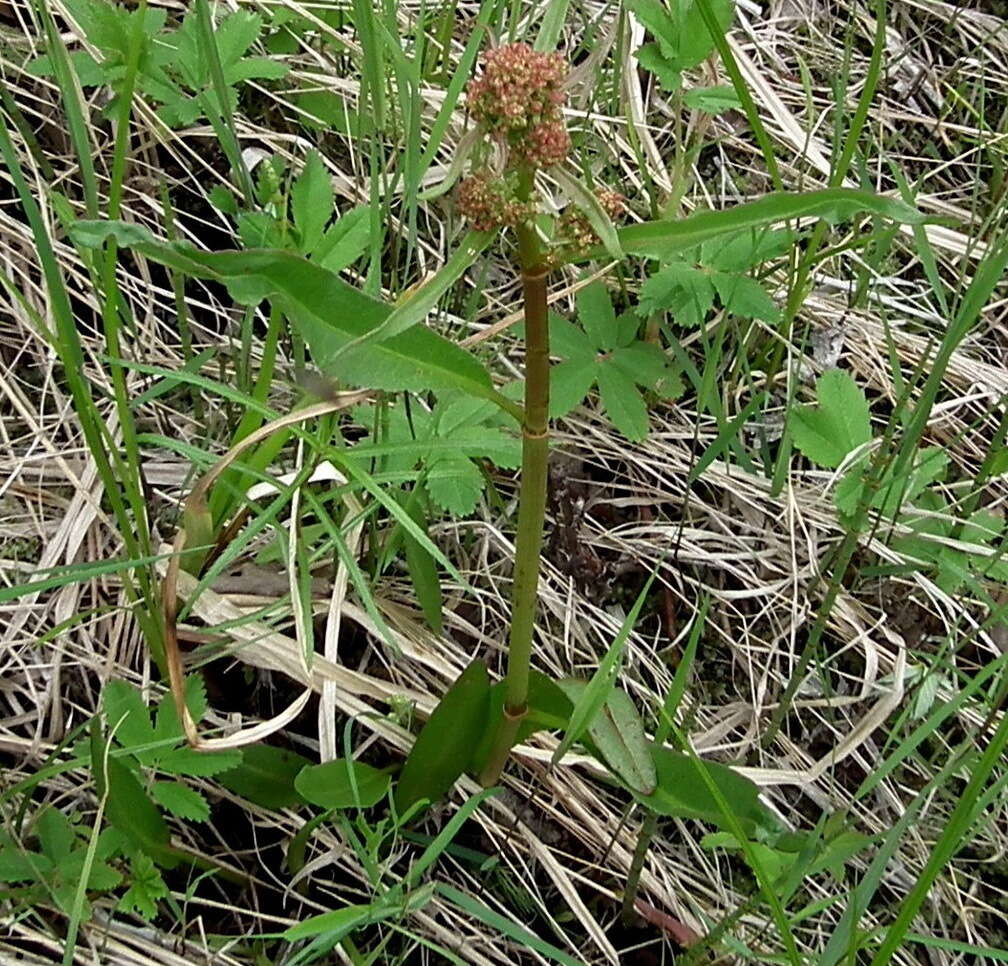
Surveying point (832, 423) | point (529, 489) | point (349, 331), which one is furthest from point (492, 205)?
point (832, 423)

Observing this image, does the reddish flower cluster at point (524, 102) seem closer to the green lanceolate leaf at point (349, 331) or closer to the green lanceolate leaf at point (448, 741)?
the green lanceolate leaf at point (349, 331)

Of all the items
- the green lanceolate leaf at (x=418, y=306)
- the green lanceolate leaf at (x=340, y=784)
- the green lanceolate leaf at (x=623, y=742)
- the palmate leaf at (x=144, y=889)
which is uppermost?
the green lanceolate leaf at (x=418, y=306)

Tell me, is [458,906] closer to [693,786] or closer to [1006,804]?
[693,786]

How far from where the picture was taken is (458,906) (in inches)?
55.1

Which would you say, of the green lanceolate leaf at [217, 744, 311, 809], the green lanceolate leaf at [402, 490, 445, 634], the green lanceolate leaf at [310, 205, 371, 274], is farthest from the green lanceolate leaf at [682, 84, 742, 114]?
the green lanceolate leaf at [217, 744, 311, 809]

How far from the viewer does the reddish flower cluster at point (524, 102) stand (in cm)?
85

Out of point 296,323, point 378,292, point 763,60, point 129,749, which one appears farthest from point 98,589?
point 763,60

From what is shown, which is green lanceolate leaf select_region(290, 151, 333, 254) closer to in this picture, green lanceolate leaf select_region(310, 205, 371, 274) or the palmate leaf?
green lanceolate leaf select_region(310, 205, 371, 274)

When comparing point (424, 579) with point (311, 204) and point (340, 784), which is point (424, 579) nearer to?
point (340, 784)

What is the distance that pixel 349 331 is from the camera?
3.31ft

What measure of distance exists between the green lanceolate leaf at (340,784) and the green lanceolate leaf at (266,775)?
3 cm

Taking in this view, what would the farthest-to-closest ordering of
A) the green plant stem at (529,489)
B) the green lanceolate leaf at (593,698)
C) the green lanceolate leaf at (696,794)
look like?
1. the green lanceolate leaf at (696,794)
2. the green lanceolate leaf at (593,698)
3. the green plant stem at (529,489)

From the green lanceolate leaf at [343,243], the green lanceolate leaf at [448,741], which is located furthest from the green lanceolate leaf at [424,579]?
the green lanceolate leaf at [343,243]

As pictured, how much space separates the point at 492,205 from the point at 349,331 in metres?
0.20
